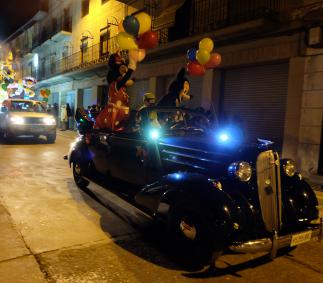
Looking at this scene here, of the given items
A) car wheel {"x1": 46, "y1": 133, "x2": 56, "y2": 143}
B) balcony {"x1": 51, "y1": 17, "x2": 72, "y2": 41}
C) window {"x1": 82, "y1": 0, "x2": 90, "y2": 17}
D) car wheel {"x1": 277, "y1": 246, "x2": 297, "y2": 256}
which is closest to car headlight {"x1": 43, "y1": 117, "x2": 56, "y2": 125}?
car wheel {"x1": 46, "y1": 133, "x2": 56, "y2": 143}

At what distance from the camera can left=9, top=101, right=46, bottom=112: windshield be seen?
46.6 feet

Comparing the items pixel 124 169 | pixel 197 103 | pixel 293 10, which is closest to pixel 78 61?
pixel 197 103

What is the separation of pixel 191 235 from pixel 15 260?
1.87m

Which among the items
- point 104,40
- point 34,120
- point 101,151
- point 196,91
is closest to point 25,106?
point 34,120

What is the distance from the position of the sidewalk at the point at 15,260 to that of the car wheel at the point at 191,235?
1441mm

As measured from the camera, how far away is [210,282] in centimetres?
327

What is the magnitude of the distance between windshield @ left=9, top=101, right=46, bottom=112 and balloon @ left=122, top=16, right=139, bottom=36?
8.89m

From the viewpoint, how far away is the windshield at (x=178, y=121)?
4801 millimetres

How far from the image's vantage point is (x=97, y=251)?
3.87 metres

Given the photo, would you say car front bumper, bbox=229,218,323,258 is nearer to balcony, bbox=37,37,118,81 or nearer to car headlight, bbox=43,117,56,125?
car headlight, bbox=43,117,56,125

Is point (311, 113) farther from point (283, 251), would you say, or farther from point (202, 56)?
point (283, 251)

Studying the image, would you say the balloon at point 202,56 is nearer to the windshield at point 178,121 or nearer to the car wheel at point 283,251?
the windshield at point 178,121

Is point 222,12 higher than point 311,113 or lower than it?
higher

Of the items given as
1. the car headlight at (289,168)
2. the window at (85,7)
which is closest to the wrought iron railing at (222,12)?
the car headlight at (289,168)
